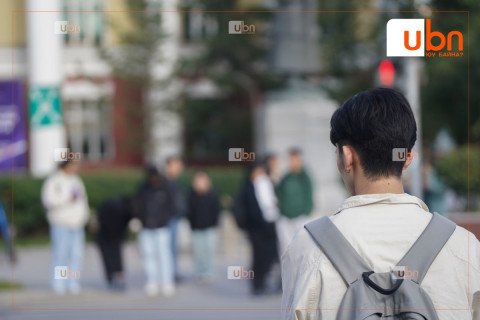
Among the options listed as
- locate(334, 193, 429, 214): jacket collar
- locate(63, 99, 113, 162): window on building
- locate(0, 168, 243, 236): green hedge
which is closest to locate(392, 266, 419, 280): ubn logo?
locate(334, 193, 429, 214): jacket collar

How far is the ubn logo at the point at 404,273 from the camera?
2.41 metres

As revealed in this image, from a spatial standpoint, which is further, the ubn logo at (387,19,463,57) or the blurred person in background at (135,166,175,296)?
the blurred person in background at (135,166,175,296)

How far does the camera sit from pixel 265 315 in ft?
35.9

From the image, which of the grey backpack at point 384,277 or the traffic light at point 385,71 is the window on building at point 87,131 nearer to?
the traffic light at point 385,71

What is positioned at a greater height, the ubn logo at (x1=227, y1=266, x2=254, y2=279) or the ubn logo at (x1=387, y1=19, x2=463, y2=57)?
the ubn logo at (x1=387, y1=19, x2=463, y2=57)

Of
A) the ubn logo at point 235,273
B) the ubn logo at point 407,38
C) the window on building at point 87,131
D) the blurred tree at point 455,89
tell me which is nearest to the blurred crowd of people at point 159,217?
the ubn logo at point 235,273

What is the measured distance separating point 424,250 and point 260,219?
9785 millimetres

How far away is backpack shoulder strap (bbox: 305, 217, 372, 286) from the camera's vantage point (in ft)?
7.87

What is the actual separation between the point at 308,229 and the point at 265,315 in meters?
8.63

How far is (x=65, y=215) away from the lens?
40.7 ft

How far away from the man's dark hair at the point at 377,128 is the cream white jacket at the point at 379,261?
11 centimetres

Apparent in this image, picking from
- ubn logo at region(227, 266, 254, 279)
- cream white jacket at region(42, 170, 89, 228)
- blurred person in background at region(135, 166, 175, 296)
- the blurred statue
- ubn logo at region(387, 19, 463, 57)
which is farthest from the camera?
the blurred statue

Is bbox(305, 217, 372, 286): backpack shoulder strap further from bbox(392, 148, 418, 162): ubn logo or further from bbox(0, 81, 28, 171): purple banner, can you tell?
bbox(0, 81, 28, 171): purple banner

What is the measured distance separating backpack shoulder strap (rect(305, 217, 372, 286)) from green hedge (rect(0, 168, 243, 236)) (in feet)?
67.8
